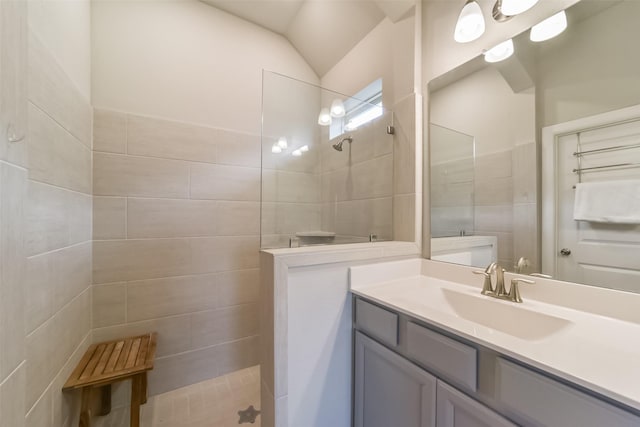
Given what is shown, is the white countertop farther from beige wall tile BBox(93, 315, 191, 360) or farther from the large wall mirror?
beige wall tile BBox(93, 315, 191, 360)

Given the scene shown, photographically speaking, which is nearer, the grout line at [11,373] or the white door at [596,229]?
the grout line at [11,373]

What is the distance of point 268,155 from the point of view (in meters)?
1.85

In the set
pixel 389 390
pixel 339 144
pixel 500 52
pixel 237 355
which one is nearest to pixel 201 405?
pixel 237 355

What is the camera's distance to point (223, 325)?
6.45ft

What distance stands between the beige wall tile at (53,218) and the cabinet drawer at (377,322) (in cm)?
135

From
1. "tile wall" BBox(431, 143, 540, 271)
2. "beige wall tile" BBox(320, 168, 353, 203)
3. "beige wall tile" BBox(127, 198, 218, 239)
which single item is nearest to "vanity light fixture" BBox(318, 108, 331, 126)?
"beige wall tile" BBox(320, 168, 353, 203)

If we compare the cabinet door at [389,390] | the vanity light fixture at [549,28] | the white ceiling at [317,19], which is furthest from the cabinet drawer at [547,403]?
the white ceiling at [317,19]

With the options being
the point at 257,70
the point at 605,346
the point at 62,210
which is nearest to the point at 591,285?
the point at 605,346

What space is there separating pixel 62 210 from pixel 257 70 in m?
1.71

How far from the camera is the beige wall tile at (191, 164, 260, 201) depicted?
1.89 meters

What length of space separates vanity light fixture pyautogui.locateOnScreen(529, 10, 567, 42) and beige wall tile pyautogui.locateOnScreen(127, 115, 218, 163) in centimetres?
197

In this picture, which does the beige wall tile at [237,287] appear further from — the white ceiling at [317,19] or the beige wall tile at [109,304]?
the white ceiling at [317,19]

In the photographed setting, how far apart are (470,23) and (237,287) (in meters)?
2.23

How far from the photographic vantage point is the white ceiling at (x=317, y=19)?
1.90 metres
